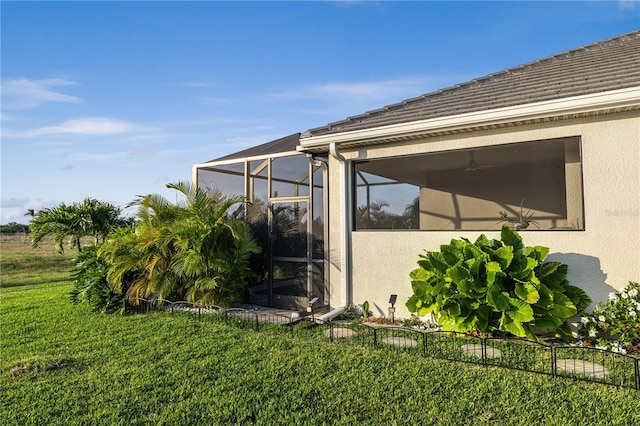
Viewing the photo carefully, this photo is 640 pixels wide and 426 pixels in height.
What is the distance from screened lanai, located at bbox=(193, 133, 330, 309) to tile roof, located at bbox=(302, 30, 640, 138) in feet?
3.99

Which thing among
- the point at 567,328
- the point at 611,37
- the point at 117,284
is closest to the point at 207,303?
the point at 117,284

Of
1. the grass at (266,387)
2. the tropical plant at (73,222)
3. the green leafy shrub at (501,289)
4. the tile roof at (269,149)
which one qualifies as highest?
the tile roof at (269,149)

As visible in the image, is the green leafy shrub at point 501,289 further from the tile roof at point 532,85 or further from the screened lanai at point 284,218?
the screened lanai at point 284,218

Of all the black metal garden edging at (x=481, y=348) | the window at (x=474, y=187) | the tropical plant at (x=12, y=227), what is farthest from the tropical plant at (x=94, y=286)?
the tropical plant at (x=12, y=227)

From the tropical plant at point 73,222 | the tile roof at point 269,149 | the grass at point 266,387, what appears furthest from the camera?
the tropical plant at point 73,222

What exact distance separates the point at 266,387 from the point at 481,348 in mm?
2858

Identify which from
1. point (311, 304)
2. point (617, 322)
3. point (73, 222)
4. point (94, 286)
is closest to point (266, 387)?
point (311, 304)

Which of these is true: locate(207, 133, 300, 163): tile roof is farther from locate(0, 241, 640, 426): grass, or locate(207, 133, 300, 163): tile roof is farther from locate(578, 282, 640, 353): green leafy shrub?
locate(578, 282, 640, 353): green leafy shrub

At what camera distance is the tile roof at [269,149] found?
9.10m

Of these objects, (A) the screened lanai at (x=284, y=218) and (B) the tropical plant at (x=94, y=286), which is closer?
(B) the tropical plant at (x=94, y=286)

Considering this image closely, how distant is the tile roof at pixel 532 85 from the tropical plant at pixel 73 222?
889 cm

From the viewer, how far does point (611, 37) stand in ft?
26.7

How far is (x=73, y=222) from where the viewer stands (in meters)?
12.3

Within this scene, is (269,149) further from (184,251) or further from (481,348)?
(481,348)
